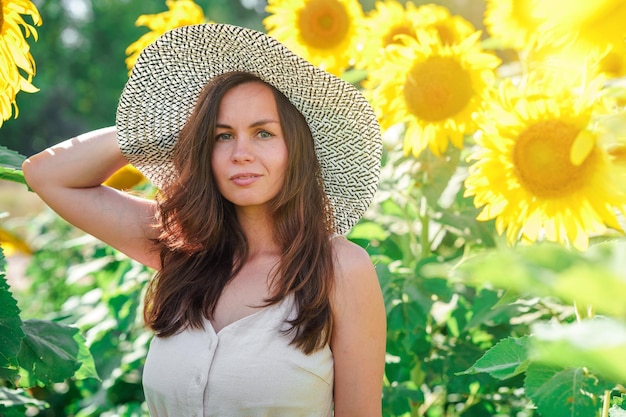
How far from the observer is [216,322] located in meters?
1.91

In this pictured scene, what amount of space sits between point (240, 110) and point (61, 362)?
77 cm

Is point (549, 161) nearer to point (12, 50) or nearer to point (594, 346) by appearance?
point (12, 50)

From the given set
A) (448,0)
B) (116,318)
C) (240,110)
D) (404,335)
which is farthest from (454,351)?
(448,0)

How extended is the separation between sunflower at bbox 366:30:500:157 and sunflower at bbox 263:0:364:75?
1.89 feet

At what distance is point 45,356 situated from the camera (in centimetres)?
197

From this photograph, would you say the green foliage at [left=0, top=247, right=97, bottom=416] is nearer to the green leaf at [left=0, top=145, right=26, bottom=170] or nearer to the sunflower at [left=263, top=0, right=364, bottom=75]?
the green leaf at [left=0, top=145, right=26, bottom=170]

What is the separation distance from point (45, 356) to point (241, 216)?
61 centimetres

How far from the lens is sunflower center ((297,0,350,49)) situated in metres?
3.06

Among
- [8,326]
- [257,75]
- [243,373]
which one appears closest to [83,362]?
[8,326]

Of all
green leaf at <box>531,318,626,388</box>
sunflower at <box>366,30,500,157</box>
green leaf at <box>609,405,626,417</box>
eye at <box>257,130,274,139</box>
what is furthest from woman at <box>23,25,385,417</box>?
green leaf at <box>531,318,626,388</box>

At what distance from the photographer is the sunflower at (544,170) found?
171cm

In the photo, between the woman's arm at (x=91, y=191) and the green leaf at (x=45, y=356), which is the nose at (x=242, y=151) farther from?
the green leaf at (x=45, y=356)

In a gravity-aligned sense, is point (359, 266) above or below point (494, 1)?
below

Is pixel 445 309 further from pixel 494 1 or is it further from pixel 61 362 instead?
pixel 61 362
